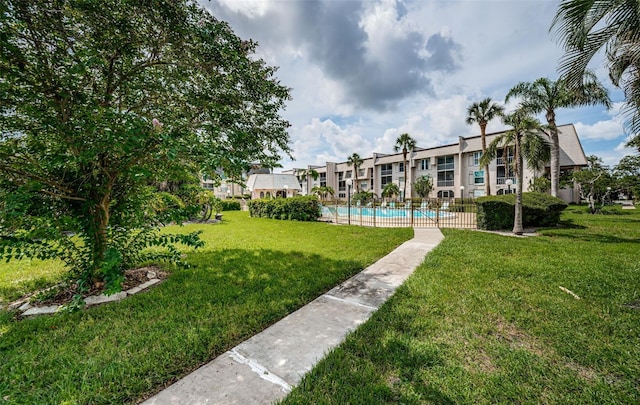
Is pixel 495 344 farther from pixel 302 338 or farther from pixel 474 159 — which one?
pixel 474 159

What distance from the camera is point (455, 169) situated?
33.2 m

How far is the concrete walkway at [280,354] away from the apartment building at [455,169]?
18042 millimetres

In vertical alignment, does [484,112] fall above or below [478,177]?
above

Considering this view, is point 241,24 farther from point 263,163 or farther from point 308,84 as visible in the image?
point 308,84

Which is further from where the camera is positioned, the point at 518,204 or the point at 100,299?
the point at 518,204

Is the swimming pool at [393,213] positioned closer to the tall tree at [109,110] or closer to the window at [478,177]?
the tall tree at [109,110]

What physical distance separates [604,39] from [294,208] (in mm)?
13775

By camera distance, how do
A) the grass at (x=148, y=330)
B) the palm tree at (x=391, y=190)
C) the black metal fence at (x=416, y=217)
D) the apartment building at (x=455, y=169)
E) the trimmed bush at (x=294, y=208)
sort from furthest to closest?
the palm tree at (x=391, y=190)
the apartment building at (x=455, y=169)
the trimmed bush at (x=294, y=208)
the black metal fence at (x=416, y=217)
the grass at (x=148, y=330)

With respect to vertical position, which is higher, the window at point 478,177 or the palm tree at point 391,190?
the window at point 478,177

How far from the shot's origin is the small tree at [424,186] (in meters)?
34.9

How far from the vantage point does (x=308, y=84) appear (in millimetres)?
10117

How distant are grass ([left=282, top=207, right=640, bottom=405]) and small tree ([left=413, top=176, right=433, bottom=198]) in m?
31.1

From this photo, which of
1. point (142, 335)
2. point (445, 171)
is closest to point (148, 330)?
point (142, 335)

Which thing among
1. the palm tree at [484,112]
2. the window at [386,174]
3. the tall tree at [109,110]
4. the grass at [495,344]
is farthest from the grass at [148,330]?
the window at [386,174]
